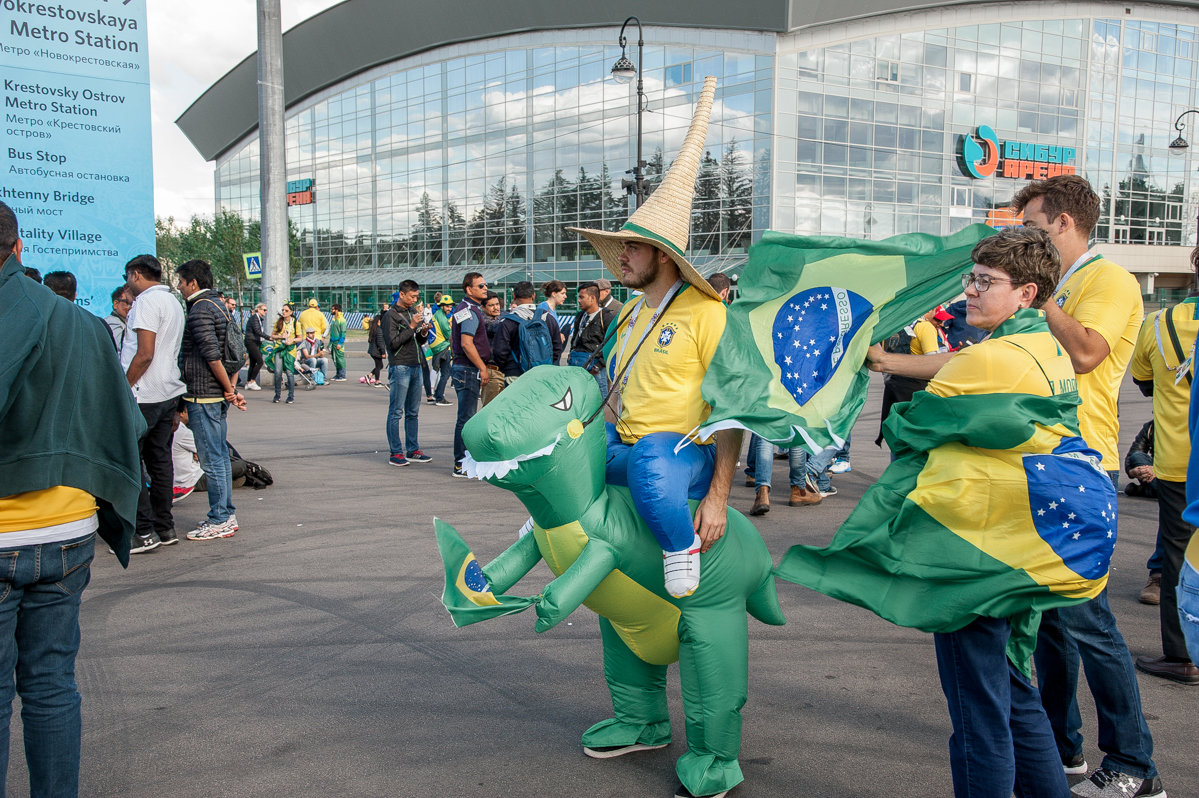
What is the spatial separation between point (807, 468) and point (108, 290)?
247 inches

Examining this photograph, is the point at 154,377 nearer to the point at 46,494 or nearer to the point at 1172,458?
the point at 46,494

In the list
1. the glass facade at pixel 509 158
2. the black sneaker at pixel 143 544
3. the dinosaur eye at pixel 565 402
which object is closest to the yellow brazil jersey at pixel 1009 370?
the dinosaur eye at pixel 565 402

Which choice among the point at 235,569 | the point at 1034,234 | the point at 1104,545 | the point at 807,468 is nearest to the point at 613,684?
the point at 1104,545

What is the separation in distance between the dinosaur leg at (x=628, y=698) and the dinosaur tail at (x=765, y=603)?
1.48 ft

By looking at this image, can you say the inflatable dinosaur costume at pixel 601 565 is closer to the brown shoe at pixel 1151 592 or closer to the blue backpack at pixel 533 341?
the brown shoe at pixel 1151 592

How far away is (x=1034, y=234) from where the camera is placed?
275cm

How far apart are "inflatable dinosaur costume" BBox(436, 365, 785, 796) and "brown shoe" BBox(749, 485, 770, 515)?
4156 mm

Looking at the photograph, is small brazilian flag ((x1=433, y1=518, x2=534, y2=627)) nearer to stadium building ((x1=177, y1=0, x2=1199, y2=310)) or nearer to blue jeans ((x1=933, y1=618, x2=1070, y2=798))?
blue jeans ((x1=933, y1=618, x2=1070, y2=798))

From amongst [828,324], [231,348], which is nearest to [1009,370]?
[828,324]

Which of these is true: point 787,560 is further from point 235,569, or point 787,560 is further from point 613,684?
point 235,569

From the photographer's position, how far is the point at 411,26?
47.8m

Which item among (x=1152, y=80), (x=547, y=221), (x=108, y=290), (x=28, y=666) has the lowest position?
(x=28, y=666)

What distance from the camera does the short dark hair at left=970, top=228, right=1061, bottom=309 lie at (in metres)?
2.71

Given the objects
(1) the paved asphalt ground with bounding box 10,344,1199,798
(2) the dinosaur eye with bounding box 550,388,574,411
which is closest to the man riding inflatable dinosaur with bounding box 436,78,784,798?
(2) the dinosaur eye with bounding box 550,388,574,411
